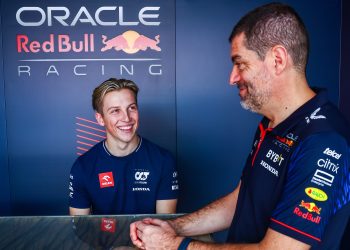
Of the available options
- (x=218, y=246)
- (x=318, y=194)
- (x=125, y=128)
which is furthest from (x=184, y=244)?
(x=125, y=128)

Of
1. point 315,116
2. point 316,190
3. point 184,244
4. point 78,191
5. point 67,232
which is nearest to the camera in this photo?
point 316,190

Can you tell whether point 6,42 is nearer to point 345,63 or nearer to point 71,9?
point 71,9

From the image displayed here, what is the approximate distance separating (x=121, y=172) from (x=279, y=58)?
3.97 feet

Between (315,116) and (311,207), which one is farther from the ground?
(315,116)

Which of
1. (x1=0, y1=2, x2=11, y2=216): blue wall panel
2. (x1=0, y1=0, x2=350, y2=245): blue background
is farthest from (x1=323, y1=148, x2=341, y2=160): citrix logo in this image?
(x1=0, y1=2, x2=11, y2=216): blue wall panel

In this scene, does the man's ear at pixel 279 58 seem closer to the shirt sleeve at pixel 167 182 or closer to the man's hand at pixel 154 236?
the man's hand at pixel 154 236

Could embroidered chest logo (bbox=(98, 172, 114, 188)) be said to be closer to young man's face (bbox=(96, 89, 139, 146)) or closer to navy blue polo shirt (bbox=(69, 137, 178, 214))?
navy blue polo shirt (bbox=(69, 137, 178, 214))

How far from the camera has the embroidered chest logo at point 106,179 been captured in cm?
211

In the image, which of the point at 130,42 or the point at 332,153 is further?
the point at 130,42

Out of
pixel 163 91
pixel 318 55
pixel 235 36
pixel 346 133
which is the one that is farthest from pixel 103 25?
pixel 346 133

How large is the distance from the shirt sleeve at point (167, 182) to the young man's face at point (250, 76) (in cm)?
95

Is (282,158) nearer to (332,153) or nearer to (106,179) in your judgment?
(332,153)

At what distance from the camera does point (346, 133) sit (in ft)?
3.45

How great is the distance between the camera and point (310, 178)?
996mm
